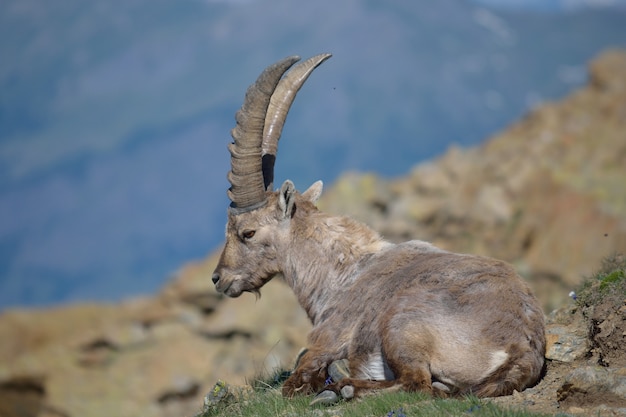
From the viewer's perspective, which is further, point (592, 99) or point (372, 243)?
point (592, 99)

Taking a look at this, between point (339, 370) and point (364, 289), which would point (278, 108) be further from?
point (339, 370)

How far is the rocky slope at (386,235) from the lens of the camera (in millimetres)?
26109

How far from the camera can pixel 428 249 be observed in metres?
9.08

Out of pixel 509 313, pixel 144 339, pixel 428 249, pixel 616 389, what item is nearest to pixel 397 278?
pixel 428 249

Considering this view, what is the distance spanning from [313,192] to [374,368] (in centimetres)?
308

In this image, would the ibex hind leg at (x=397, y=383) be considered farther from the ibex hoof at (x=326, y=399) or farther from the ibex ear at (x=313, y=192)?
the ibex ear at (x=313, y=192)

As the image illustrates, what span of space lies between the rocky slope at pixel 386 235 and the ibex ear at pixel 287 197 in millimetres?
13338

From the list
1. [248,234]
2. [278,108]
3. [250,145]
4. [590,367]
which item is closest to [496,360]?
[590,367]

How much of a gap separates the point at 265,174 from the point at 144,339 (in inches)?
854

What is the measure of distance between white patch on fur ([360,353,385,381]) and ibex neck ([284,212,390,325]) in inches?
55.8

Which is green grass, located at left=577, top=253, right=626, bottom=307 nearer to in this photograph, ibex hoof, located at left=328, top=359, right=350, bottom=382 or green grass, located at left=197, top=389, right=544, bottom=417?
green grass, located at left=197, top=389, right=544, bottom=417

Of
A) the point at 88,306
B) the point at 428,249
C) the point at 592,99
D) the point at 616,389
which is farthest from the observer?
the point at 592,99

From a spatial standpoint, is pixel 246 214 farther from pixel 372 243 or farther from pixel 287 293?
pixel 287 293

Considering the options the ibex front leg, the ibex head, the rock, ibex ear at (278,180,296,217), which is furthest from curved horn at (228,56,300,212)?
the rock
